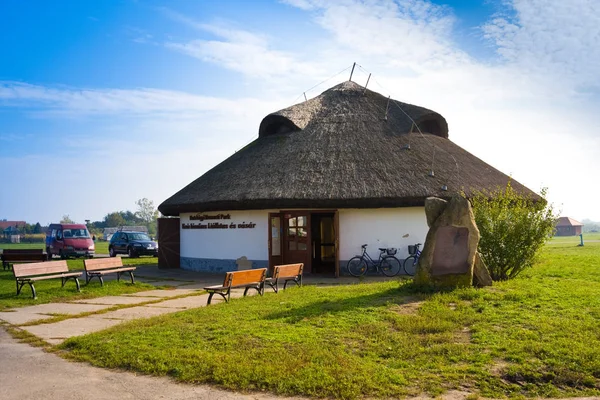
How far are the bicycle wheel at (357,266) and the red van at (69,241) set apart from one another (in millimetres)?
19534

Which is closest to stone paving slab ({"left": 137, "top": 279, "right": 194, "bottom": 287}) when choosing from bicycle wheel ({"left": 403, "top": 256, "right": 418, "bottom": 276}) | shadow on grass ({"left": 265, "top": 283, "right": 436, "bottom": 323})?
bicycle wheel ({"left": 403, "top": 256, "right": 418, "bottom": 276})

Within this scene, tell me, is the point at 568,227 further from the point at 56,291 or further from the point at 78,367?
the point at 78,367

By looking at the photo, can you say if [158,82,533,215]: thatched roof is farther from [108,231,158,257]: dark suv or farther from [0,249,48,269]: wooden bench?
[108,231,158,257]: dark suv

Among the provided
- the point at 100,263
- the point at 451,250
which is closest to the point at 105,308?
the point at 100,263

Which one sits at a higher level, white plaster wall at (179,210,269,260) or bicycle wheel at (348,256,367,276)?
white plaster wall at (179,210,269,260)

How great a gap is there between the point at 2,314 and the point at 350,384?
869 centimetres

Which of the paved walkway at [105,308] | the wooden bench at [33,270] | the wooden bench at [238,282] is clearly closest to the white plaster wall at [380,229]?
the paved walkway at [105,308]

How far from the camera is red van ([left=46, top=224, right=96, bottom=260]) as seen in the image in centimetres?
3148

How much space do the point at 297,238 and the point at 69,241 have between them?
1817cm

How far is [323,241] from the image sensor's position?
22.0 meters

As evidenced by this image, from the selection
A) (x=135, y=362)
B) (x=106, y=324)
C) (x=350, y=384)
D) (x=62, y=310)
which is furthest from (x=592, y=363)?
(x=62, y=310)

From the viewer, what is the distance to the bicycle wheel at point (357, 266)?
1853 centimetres

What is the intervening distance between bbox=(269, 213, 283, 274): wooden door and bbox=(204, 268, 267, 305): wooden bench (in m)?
6.15

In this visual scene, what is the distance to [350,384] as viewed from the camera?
5.82m
